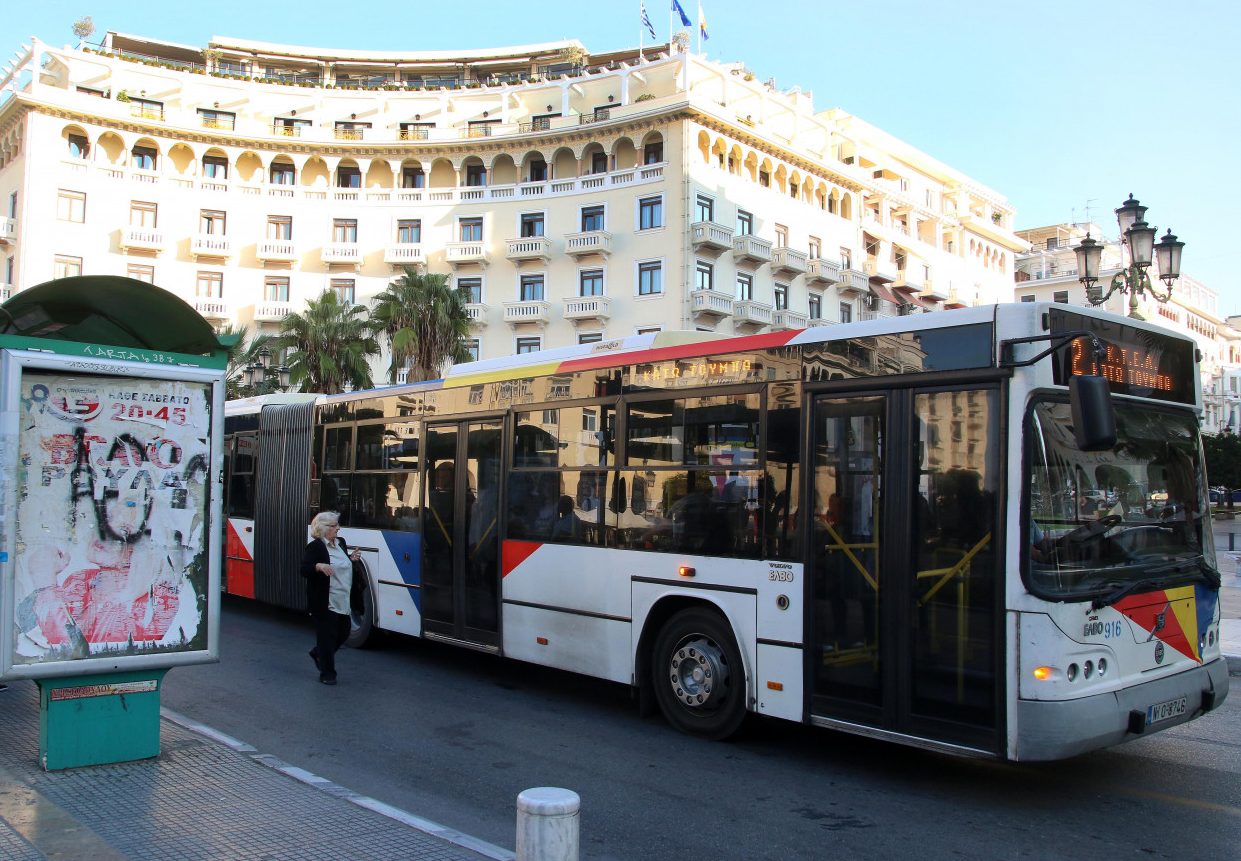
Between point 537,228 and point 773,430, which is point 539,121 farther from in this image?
point 773,430

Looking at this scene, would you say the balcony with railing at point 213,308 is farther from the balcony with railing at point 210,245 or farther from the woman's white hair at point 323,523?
the woman's white hair at point 323,523

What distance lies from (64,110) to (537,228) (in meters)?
22.6

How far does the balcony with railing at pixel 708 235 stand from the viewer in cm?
4288

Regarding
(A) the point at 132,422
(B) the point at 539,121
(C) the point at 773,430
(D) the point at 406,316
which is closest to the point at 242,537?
(A) the point at 132,422

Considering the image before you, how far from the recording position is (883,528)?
614cm

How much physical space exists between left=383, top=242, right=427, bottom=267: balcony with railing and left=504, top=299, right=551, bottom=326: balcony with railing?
541 cm

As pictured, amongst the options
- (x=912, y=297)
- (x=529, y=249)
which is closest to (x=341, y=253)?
(x=529, y=249)

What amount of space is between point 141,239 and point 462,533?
42.4 metres

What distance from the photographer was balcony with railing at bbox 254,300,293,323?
4641 centimetres

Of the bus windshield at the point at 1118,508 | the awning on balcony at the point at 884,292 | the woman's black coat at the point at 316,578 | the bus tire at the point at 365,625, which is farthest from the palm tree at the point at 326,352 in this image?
the bus windshield at the point at 1118,508

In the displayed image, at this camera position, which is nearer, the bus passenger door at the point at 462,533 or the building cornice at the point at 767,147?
the bus passenger door at the point at 462,533

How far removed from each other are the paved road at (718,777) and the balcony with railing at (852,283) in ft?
141

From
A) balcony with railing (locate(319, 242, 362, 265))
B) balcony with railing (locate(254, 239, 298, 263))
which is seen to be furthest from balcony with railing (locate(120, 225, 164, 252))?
balcony with railing (locate(319, 242, 362, 265))

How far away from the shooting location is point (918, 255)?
190 ft
